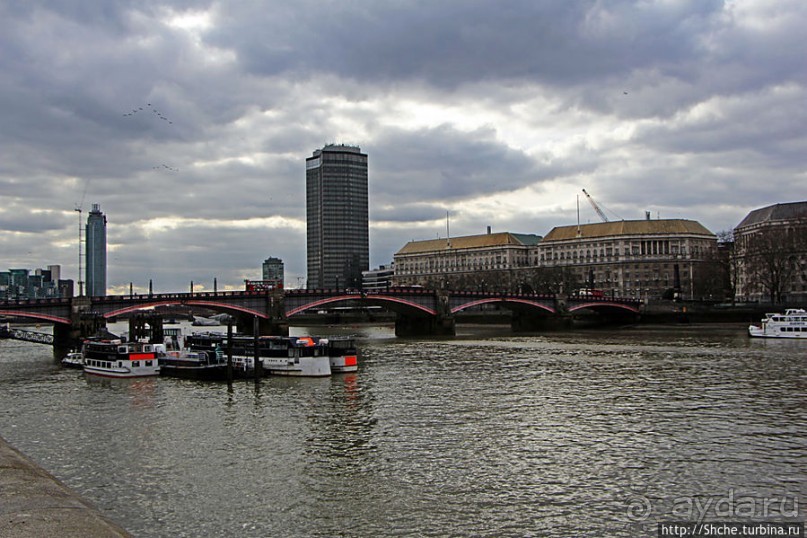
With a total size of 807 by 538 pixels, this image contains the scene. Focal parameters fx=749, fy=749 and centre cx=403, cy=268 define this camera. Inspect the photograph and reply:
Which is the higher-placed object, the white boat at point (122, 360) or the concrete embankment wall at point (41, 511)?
the white boat at point (122, 360)

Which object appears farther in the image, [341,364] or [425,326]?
[425,326]

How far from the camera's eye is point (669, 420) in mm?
33531

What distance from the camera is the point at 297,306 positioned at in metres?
97.9

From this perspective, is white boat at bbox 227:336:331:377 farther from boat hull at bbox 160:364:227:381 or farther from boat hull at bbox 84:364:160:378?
boat hull at bbox 84:364:160:378

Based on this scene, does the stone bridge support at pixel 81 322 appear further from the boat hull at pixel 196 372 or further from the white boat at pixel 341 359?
the white boat at pixel 341 359

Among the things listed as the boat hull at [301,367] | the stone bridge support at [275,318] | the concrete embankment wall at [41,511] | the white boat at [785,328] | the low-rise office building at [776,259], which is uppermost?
the low-rise office building at [776,259]

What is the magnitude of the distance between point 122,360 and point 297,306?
139ft

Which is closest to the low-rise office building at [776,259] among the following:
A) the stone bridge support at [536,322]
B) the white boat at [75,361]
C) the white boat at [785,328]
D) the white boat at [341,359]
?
the stone bridge support at [536,322]

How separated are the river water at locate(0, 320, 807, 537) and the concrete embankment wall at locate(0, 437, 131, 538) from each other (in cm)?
199

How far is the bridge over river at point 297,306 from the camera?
81.8 metres

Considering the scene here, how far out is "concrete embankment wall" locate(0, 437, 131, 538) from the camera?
15.4 meters

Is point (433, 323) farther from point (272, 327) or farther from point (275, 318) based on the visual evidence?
point (272, 327)

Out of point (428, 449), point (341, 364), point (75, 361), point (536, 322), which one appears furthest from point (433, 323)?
point (428, 449)

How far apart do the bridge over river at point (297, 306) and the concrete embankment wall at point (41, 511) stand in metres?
42.1
